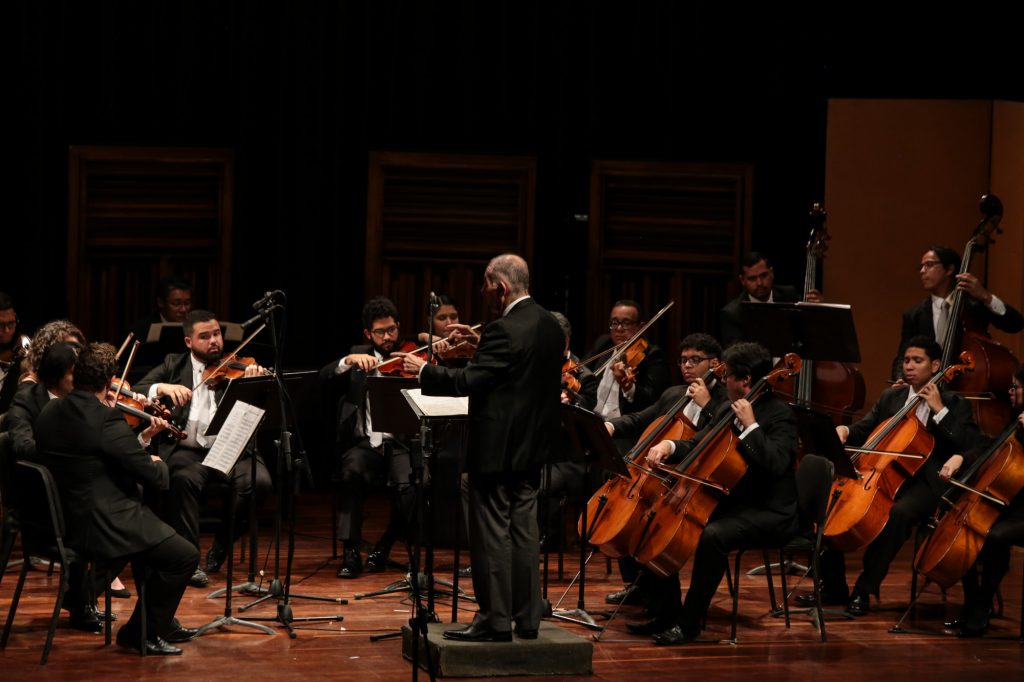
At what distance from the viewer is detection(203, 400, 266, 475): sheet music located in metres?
5.06

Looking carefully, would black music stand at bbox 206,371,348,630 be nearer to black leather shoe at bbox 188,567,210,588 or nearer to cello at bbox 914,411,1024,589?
black leather shoe at bbox 188,567,210,588

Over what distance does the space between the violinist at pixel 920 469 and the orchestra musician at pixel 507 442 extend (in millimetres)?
1702

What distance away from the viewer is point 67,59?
7695 mm

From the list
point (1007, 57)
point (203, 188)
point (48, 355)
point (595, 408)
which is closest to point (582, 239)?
point (595, 408)

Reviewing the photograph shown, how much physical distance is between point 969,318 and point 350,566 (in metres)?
3.10

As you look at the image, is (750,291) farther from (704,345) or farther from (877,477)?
(877,477)

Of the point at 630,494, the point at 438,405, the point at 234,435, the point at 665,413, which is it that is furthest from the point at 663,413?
the point at 234,435

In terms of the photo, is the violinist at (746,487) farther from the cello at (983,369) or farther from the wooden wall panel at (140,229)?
the wooden wall panel at (140,229)

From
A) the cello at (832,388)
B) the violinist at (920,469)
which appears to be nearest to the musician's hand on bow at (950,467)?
the violinist at (920,469)

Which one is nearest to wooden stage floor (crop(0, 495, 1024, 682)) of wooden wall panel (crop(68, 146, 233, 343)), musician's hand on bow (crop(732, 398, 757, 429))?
musician's hand on bow (crop(732, 398, 757, 429))

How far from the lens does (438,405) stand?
4.71 meters

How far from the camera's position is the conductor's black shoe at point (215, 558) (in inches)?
243

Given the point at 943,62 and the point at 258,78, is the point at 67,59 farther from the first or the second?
the point at 943,62

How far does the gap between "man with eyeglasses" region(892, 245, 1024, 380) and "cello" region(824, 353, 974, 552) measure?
29.9 inches
